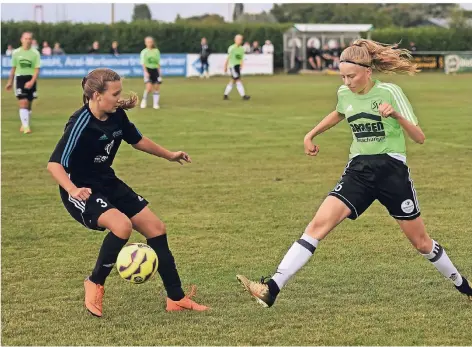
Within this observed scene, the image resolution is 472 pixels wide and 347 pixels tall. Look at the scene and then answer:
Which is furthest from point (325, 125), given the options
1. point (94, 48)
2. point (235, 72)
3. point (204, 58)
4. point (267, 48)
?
point (267, 48)

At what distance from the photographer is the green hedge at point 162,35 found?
5247 cm

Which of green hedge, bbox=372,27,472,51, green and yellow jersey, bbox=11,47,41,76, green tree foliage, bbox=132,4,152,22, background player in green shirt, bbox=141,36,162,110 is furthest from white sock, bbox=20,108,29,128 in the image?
green hedge, bbox=372,27,472,51

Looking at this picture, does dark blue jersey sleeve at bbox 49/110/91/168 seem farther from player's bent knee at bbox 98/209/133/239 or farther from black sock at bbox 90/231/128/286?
black sock at bbox 90/231/128/286

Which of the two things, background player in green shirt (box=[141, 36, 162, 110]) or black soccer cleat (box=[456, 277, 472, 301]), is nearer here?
black soccer cleat (box=[456, 277, 472, 301])

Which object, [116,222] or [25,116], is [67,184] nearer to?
[116,222]

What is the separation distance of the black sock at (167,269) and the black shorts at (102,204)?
0.97 ft

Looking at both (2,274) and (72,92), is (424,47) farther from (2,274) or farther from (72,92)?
(2,274)

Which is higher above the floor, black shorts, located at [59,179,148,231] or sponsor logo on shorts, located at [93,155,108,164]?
sponsor logo on shorts, located at [93,155,108,164]

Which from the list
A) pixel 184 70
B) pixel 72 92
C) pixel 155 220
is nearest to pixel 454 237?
pixel 155 220

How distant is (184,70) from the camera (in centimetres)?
4672

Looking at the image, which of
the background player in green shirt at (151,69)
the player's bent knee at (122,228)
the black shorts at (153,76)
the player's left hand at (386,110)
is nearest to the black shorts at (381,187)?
the player's left hand at (386,110)

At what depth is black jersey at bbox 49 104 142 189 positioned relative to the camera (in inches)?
230

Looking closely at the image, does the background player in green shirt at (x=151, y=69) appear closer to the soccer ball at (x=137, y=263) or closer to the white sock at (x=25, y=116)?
the white sock at (x=25, y=116)

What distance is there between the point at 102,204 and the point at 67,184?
33 centimetres
